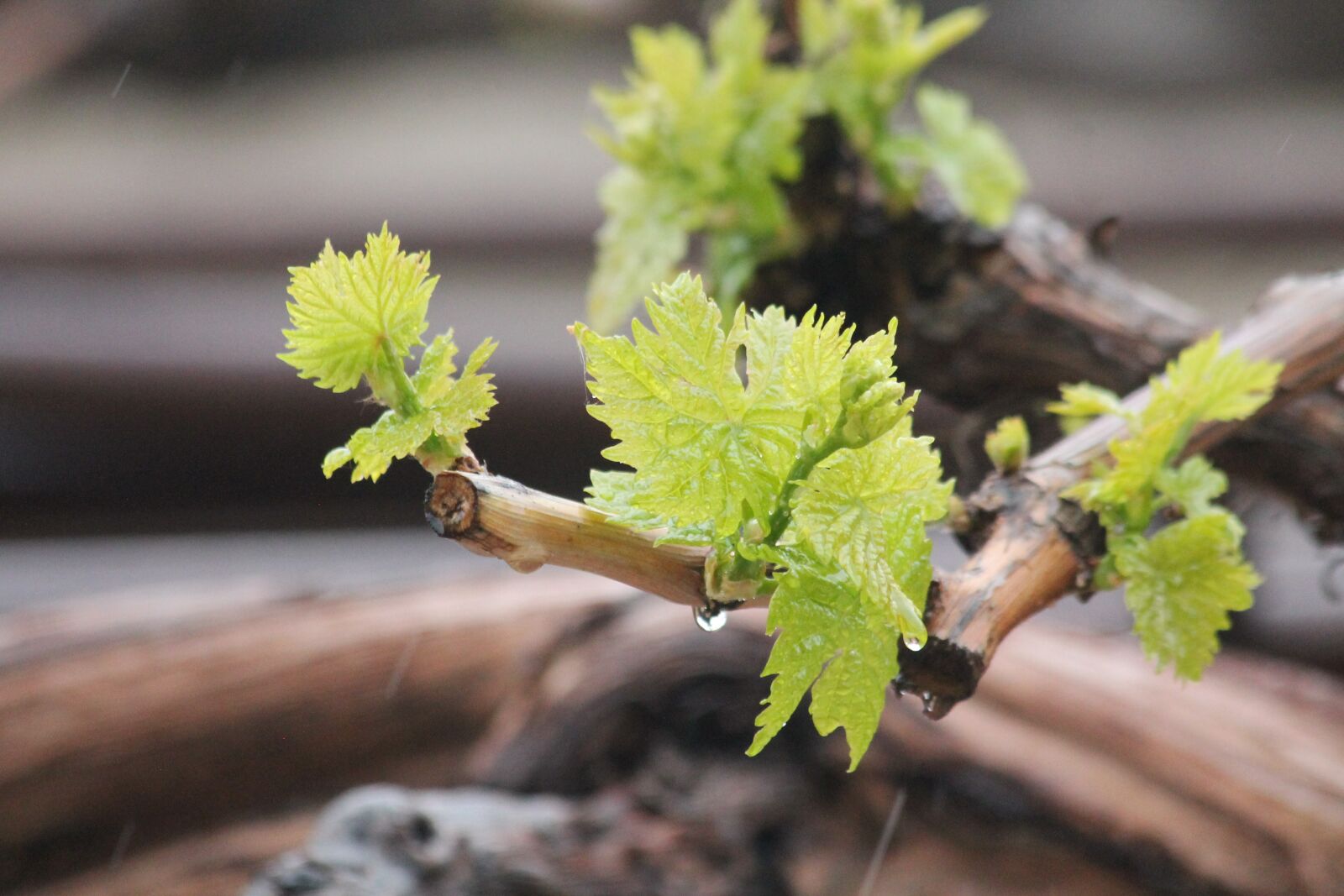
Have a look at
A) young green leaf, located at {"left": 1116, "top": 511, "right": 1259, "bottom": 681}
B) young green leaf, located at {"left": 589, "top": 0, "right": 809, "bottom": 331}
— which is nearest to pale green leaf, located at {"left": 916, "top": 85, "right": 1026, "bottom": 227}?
young green leaf, located at {"left": 589, "top": 0, "right": 809, "bottom": 331}

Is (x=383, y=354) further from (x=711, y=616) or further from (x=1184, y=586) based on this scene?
(x=1184, y=586)

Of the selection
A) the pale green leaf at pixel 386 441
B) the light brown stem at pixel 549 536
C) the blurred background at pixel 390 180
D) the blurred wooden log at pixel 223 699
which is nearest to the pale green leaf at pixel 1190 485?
the light brown stem at pixel 549 536

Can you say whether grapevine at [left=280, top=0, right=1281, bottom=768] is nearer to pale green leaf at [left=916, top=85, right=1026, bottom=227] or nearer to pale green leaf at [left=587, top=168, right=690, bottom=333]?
pale green leaf at [left=587, top=168, right=690, bottom=333]

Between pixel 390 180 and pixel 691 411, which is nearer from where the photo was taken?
pixel 691 411

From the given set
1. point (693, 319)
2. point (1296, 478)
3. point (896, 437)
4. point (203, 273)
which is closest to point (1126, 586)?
point (896, 437)

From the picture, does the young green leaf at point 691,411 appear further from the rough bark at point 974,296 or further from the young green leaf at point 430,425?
the rough bark at point 974,296

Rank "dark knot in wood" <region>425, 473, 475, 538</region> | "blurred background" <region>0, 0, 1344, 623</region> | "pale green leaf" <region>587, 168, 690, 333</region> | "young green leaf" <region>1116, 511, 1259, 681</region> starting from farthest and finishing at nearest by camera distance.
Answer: "blurred background" <region>0, 0, 1344, 623</region>
"pale green leaf" <region>587, 168, 690, 333</region>
"young green leaf" <region>1116, 511, 1259, 681</region>
"dark knot in wood" <region>425, 473, 475, 538</region>

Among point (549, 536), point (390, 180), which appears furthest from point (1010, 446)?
point (390, 180)
